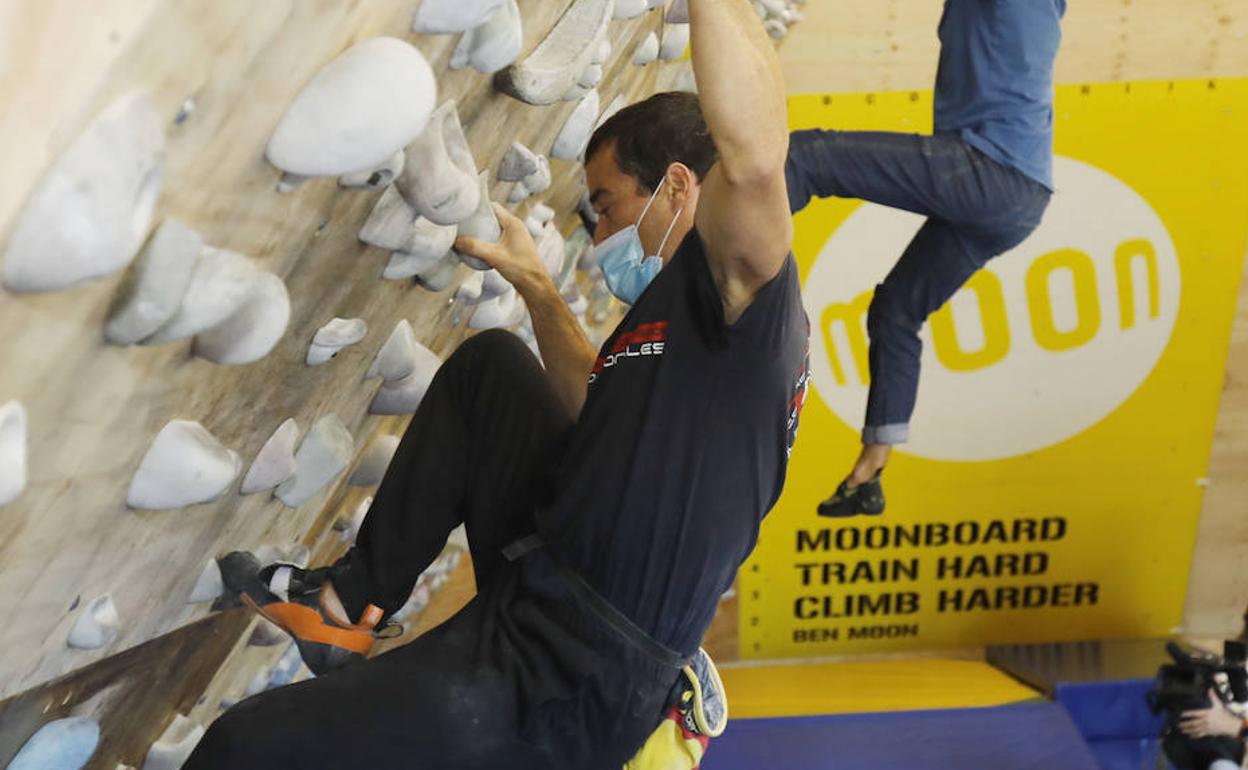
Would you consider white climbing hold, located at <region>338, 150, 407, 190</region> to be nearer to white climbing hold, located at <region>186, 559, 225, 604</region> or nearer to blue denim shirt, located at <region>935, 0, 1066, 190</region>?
white climbing hold, located at <region>186, 559, 225, 604</region>

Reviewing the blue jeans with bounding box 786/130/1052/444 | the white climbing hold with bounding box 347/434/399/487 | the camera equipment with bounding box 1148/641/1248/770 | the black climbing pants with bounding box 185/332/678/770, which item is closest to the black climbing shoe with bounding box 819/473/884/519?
the blue jeans with bounding box 786/130/1052/444

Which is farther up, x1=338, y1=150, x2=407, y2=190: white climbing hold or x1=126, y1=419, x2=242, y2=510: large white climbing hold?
x1=338, y1=150, x2=407, y2=190: white climbing hold

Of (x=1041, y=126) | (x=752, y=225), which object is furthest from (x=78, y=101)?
(x=1041, y=126)

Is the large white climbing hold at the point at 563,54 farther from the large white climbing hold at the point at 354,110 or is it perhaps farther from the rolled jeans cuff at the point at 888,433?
the rolled jeans cuff at the point at 888,433

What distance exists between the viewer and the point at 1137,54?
10.1 ft

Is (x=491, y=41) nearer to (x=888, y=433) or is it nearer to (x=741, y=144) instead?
(x=741, y=144)

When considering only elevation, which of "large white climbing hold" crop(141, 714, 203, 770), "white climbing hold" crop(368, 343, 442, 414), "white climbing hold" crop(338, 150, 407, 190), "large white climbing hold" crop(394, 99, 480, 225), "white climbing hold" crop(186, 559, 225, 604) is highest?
"white climbing hold" crop(338, 150, 407, 190)

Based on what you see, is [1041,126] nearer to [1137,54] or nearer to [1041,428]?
[1137,54]

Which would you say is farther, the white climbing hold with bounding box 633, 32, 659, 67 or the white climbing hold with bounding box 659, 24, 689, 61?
the white climbing hold with bounding box 659, 24, 689, 61

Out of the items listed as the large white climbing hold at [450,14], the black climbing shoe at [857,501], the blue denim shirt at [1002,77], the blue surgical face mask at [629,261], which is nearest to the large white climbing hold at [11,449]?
the large white climbing hold at [450,14]

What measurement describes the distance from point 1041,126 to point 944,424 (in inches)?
49.3

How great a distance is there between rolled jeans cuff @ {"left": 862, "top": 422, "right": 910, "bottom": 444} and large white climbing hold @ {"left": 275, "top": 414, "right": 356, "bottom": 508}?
1263 millimetres

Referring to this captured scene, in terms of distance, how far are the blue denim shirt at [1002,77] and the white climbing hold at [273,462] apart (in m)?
1.24

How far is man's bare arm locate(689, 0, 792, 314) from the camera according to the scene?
1102mm
